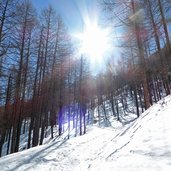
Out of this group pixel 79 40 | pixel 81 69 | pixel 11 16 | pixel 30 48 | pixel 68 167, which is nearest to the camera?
pixel 68 167

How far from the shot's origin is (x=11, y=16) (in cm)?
1098

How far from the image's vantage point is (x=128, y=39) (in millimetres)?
12086

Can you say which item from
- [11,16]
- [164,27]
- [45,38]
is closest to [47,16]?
[45,38]

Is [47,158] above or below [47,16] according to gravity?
below

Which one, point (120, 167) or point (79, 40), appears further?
point (79, 40)

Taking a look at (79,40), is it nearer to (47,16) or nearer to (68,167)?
(47,16)

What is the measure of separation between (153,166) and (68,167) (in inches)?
142

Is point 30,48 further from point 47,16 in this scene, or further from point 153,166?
point 153,166

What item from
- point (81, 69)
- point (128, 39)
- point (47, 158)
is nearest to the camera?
point (47, 158)

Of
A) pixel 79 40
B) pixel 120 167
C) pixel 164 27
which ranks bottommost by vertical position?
pixel 120 167

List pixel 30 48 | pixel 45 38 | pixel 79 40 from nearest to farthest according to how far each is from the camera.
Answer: pixel 30 48 < pixel 45 38 < pixel 79 40

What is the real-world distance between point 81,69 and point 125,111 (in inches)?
931

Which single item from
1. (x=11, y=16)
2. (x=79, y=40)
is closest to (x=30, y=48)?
(x=11, y=16)

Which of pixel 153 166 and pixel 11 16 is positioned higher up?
pixel 11 16
